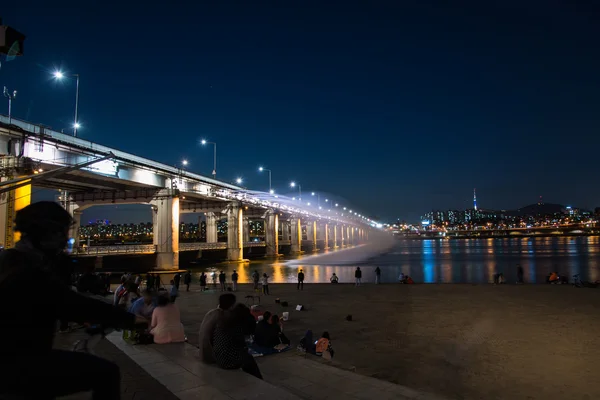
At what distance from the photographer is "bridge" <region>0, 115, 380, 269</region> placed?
28312mm

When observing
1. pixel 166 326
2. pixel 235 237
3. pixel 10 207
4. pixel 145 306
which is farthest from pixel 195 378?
pixel 235 237

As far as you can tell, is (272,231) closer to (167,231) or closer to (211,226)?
(211,226)

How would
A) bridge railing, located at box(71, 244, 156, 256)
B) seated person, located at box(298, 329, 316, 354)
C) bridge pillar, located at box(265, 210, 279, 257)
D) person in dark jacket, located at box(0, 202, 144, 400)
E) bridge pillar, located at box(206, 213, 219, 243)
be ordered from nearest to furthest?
person in dark jacket, located at box(0, 202, 144, 400)
seated person, located at box(298, 329, 316, 354)
bridge railing, located at box(71, 244, 156, 256)
bridge pillar, located at box(206, 213, 219, 243)
bridge pillar, located at box(265, 210, 279, 257)

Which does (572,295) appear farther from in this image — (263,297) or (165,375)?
(165,375)

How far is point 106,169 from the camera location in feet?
126

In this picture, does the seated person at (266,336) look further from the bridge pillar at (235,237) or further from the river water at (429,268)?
the bridge pillar at (235,237)

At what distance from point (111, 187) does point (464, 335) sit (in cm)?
5178

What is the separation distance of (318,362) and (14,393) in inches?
343

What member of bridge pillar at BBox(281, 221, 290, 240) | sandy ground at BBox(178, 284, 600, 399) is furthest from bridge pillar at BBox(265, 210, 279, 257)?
sandy ground at BBox(178, 284, 600, 399)

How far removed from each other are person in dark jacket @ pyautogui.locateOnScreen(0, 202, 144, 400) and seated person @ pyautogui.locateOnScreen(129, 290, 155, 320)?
7.33 m

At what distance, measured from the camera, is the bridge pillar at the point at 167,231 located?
163 feet

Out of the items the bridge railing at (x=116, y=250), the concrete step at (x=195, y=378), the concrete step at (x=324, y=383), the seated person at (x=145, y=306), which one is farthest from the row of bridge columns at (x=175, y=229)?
the concrete step at (x=324, y=383)

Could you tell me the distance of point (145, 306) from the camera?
9.64 metres

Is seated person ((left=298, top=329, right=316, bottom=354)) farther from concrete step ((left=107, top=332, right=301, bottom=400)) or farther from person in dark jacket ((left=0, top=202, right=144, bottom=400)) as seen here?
person in dark jacket ((left=0, top=202, right=144, bottom=400))
